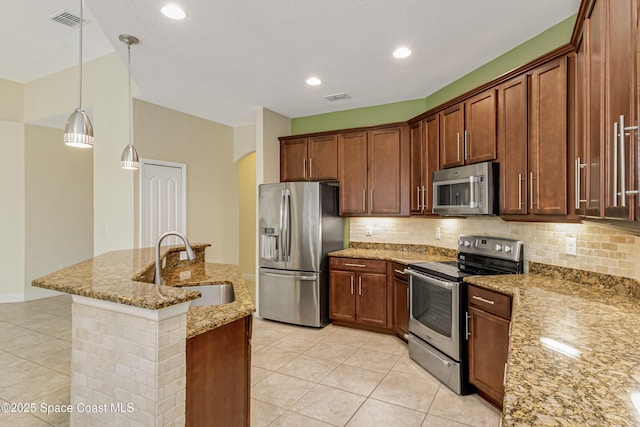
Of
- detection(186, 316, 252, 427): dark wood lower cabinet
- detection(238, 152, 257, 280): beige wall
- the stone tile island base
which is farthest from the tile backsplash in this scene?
detection(238, 152, 257, 280): beige wall

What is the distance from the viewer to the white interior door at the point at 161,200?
4383mm

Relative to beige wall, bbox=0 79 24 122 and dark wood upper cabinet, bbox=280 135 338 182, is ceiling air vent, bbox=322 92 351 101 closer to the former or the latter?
dark wood upper cabinet, bbox=280 135 338 182

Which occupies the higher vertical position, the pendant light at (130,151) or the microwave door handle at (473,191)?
the pendant light at (130,151)

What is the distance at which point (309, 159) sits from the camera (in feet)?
15.1

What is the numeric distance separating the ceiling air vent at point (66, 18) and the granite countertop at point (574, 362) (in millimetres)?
4689

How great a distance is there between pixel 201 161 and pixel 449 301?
13.3 feet

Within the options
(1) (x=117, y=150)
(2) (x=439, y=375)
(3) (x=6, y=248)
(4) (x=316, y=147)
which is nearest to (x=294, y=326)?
(2) (x=439, y=375)

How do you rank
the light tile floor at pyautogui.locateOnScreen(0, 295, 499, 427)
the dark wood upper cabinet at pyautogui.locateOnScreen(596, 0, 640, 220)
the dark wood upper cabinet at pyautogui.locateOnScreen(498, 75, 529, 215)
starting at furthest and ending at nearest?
the dark wood upper cabinet at pyautogui.locateOnScreen(498, 75, 529, 215) < the light tile floor at pyautogui.locateOnScreen(0, 295, 499, 427) < the dark wood upper cabinet at pyautogui.locateOnScreen(596, 0, 640, 220)

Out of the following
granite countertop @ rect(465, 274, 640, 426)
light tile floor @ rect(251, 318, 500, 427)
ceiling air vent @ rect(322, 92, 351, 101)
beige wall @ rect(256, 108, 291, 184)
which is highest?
ceiling air vent @ rect(322, 92, 351, 101)

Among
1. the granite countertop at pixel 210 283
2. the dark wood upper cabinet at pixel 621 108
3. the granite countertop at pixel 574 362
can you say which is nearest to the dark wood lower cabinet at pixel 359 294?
the granite countertop at pixel 210 283

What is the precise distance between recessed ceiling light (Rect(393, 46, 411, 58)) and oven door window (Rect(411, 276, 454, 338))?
2.03 metres

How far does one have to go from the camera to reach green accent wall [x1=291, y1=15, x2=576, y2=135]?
259cm

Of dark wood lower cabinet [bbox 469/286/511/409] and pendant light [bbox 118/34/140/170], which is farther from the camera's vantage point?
pendant light [bbox 118/34/140/170]

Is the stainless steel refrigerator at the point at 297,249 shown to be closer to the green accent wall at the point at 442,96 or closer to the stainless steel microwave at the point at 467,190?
the green accent wall at the point at 442,96
